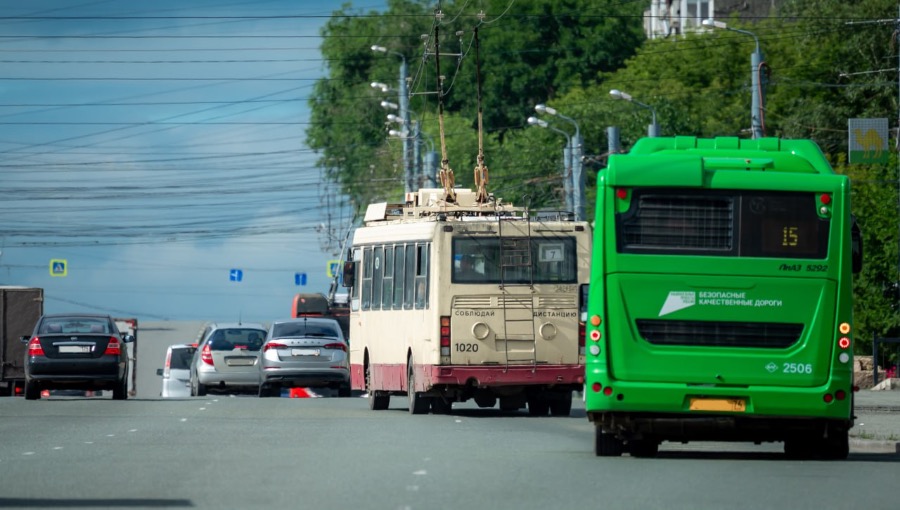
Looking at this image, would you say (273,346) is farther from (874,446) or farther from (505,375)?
(874,446)

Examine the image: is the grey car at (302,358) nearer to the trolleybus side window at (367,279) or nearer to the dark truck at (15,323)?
the trolleybus side window at (367,279)

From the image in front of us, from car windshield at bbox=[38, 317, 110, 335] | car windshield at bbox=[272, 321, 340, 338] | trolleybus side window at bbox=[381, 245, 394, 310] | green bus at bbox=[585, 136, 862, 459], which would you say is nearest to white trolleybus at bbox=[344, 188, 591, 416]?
trolleybus side window at bbox=[381, 245, 394, 310]

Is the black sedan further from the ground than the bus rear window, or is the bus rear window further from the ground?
the bus rear window

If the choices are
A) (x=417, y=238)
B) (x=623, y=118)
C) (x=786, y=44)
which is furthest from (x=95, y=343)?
(x=786, y=44)

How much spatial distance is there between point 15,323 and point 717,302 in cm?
3417

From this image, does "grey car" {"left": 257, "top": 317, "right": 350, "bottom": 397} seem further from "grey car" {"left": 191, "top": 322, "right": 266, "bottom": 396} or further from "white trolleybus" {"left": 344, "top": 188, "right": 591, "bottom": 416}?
"white trolleybus" {"left": 344, "top": 188, "right": 591, "bottom": 416}

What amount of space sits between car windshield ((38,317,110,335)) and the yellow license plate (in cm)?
2034

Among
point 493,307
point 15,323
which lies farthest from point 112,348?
point 15,323

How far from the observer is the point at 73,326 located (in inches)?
1485

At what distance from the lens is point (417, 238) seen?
101 feet

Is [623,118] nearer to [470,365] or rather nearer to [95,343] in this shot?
[95,343]

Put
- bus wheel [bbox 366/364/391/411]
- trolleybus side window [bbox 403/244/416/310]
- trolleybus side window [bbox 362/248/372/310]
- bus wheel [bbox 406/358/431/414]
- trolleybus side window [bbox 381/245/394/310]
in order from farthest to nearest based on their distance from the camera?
trolleybus side window [bbox 362/248/372/310], bus wheel [bbox 366/364/391/411], trolleybus side window [bbox 381/245/394/310], trolleybus side window [bbox 403/244/416/310], bus wheel [bbox 406/358/431/414]

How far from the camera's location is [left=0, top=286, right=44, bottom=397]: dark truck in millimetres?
50312

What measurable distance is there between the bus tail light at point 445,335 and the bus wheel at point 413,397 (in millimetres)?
1580
